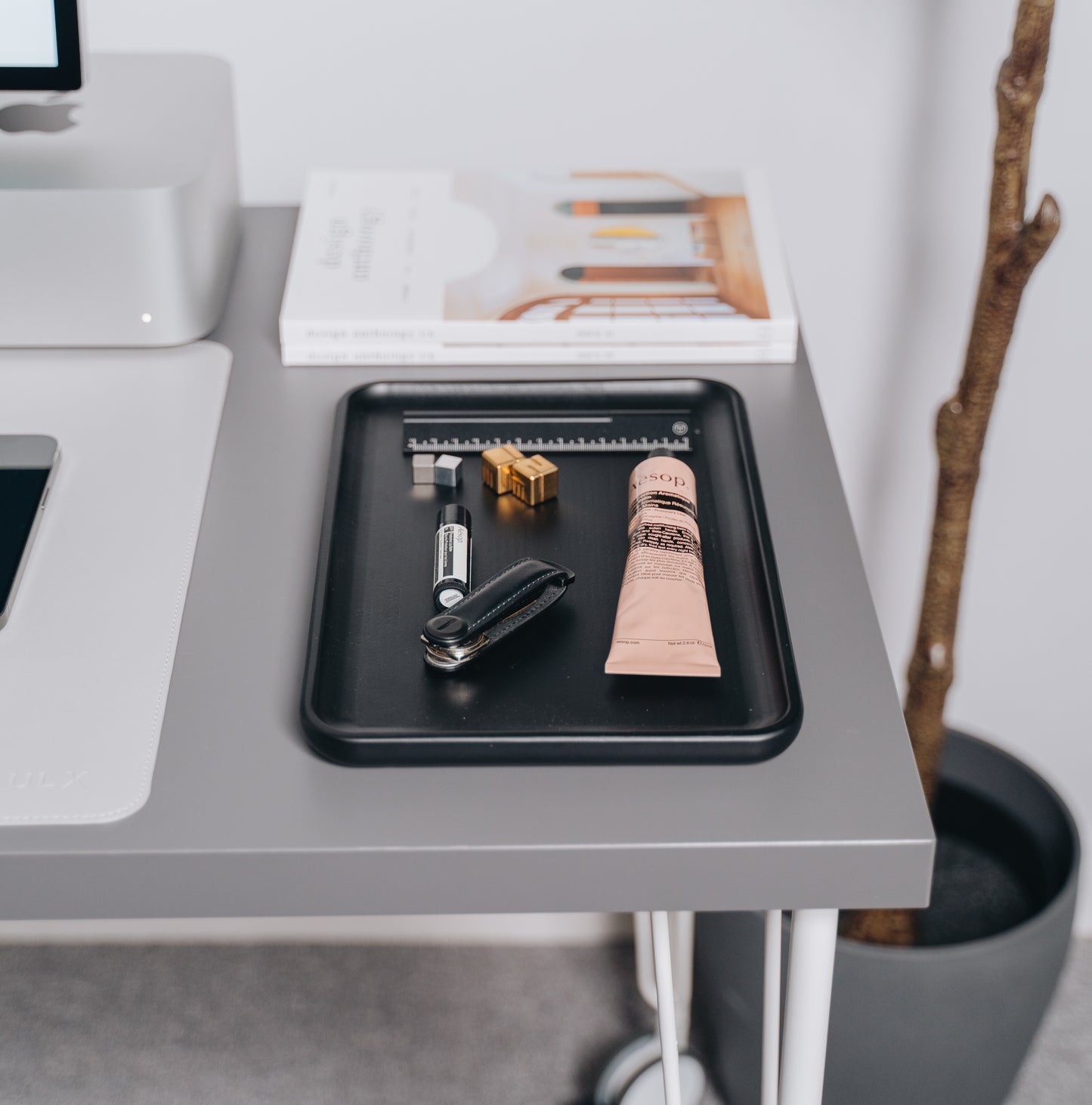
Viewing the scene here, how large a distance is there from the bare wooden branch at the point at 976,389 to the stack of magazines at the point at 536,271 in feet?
0.54

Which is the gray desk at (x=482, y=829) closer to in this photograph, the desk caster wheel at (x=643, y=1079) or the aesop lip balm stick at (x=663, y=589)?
the aesop lip balm stick at (x=663, y=589)

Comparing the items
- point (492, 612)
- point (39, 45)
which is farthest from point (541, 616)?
point (39, 45)

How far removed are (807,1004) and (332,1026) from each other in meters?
0.85

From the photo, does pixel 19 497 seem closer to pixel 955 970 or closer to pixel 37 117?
pixel 37 117

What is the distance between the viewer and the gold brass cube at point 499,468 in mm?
727

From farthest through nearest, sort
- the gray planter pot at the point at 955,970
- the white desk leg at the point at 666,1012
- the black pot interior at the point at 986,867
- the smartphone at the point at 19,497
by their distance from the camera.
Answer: the black pot interior at the point at 986,867 < the gray planter pot at the point at 955,970 < the white desk leg at the point at 666,1012 < the smartphone at the point at 19,497

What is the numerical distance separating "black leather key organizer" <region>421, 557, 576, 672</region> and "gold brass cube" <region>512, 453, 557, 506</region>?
0.25 feet

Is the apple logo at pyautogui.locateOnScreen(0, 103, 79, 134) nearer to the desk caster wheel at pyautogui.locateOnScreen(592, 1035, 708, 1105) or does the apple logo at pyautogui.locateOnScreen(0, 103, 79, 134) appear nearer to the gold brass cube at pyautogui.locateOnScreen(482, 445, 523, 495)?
the gold brass cube at pyautogui.locateOnScreen(482, 445, 523, 495)

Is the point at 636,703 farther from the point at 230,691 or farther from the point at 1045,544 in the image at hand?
the point at 1045,544

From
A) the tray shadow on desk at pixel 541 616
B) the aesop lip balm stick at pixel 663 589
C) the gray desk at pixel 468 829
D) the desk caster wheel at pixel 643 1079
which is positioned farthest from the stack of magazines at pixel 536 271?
the desk caster wheel at pixel 643 1079

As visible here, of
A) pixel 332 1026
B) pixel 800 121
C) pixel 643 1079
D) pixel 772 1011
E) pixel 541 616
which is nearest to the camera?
pixel 541 616

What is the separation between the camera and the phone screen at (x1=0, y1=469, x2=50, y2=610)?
25.9 inches

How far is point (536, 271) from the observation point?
872 mm

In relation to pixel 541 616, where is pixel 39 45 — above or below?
above
